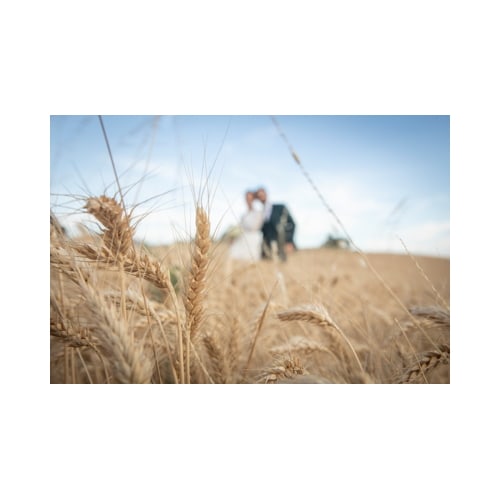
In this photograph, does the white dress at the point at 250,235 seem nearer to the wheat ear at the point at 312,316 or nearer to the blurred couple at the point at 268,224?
the blurred couple at the point at 268,224

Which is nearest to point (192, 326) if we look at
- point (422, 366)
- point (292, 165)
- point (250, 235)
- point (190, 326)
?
point (190, 326)

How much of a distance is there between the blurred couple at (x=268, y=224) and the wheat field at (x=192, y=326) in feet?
0.61

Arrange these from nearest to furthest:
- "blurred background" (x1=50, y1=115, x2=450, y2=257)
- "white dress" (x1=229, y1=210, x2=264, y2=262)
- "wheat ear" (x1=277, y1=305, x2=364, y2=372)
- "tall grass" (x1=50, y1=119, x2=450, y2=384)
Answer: "tall grass" (x1=50, y1=119, x2=450, y2=384), "wheat ear" (x1=277, y1=305, x2=364, y2=372), "blurred background" (x1=50, y1=115, x2=450, y2=257), "white dress" (x1=229, y1=210, x2=264, y2=262)

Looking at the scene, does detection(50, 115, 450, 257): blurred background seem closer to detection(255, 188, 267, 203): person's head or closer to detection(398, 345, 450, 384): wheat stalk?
detection(255, 188, 267, 203): person's head

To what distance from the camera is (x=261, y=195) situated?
2.02 m

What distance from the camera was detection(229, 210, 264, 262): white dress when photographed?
2147 millimetres

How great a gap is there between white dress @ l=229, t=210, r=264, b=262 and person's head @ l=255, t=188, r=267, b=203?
0.10 meters

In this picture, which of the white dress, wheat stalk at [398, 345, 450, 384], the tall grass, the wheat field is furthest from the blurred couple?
wheat stalk at [398, 345, 450, 384]

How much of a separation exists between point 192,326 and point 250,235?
4.24 ft

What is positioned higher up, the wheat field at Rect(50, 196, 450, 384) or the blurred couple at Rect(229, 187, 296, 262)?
the blurred couple at Rect(229, 187, 296, 262)

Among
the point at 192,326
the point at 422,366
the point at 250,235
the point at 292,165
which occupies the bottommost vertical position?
the point at 422,366

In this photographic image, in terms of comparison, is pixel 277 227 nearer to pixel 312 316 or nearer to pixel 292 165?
pixel 292 165
